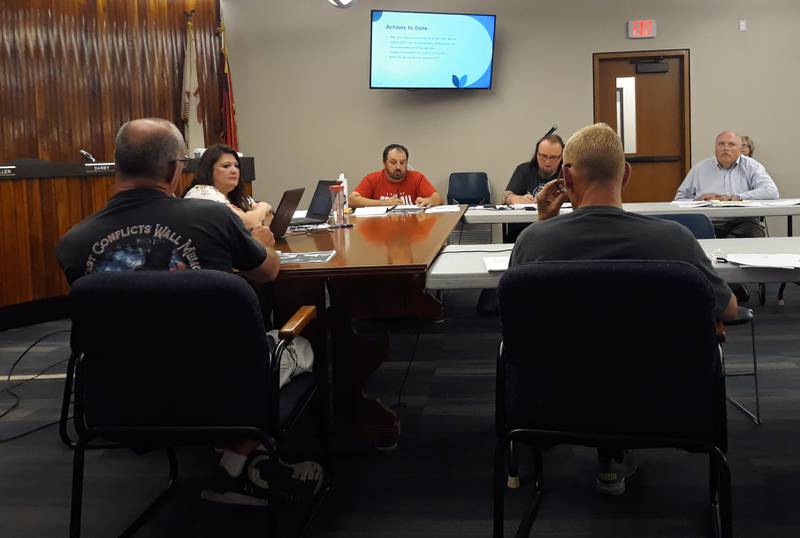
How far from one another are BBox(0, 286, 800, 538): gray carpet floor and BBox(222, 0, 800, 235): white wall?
4272mm

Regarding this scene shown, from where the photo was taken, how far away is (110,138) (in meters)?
5.81

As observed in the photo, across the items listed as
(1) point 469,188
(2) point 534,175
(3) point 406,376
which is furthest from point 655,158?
(3) point 406,376

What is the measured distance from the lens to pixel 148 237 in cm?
188

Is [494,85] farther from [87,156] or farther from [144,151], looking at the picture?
[144,151]

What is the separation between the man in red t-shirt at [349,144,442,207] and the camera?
546 cm

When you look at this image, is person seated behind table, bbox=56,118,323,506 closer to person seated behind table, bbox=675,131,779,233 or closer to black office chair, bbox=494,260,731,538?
black office chair, bbox=494,260,731,538

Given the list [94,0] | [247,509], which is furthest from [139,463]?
[94,0]

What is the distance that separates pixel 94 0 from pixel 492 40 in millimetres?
3389

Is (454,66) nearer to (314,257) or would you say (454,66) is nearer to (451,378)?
(451,378)

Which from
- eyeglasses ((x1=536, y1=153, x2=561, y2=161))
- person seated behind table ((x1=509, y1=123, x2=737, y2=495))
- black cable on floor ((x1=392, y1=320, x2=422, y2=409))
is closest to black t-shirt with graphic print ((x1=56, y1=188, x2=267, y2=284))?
person seated behind table ((x1=509, y1=123, x2=737, y2=495))

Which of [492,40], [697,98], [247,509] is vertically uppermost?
[492,40]

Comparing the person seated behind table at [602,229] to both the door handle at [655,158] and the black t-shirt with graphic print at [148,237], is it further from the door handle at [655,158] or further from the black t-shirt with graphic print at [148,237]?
the door handle at [655,158]

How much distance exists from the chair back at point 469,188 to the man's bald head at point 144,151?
5307mm

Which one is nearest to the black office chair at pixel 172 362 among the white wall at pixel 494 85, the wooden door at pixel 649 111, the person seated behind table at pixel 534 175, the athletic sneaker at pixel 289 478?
the athletic sneaker at pixel 289 478
